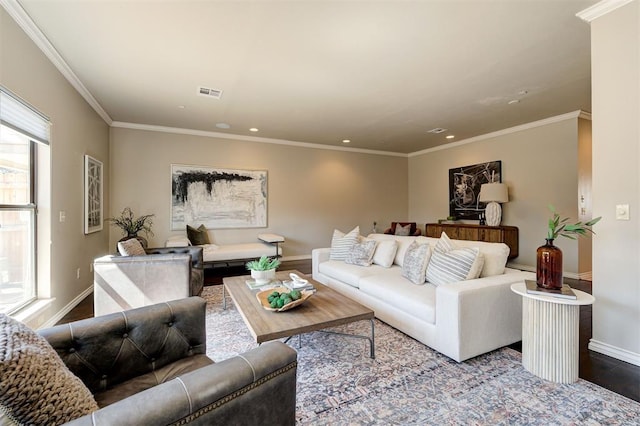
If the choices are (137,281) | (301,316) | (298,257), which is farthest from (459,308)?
(298,257)

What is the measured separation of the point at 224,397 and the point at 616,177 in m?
3.06

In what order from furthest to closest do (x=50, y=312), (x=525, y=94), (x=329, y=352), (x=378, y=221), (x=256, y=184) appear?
1. (x=378, y=221)
2. (x=256, y=184)
3. (x=525, y=94)
4. (x=50, y=312)
5. (x=329, y=352)

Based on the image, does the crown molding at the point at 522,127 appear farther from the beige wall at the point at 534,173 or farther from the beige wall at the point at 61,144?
the beige wall at the point at 61,144

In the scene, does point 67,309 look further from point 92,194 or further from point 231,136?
point 231,136

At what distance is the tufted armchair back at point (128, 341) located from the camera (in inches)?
49.4

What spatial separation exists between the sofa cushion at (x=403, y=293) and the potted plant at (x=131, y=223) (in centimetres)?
400

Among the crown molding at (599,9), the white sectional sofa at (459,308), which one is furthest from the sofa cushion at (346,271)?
the crown molding at (599,9)

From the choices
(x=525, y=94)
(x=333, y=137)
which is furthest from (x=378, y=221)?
(x=525, y=94)

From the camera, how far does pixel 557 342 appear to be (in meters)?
1.96

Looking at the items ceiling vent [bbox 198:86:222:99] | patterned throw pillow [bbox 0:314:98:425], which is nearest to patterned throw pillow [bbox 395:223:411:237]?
ceiling vent [bbox 198:86:222:99]

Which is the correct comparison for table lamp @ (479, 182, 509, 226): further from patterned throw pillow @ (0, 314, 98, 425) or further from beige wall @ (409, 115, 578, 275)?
patterned throw pillow @ (0, 314, 98, 425)

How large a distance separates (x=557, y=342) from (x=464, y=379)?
657 millimetres

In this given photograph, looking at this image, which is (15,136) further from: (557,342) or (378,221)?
(378,221)

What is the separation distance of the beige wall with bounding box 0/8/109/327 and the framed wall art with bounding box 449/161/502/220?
6589 mm
